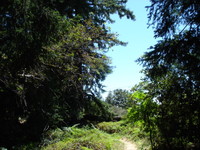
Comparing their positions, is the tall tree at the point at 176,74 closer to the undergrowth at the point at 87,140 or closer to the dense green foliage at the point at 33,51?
the undergrowth at the point at 87,140

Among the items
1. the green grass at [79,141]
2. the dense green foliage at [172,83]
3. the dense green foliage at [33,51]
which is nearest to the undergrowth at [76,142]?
the green grass at [79,141]

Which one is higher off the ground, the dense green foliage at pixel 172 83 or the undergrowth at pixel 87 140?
the dense green foliage at pixel 172 83

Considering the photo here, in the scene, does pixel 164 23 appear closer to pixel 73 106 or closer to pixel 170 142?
pixel 170 142

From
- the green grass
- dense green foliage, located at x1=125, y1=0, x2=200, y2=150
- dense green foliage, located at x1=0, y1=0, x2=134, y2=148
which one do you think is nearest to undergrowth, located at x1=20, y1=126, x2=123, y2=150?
the green grass

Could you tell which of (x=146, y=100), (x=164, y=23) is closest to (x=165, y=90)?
(x=146, y=100)

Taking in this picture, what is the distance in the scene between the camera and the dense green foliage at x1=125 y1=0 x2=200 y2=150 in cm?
415

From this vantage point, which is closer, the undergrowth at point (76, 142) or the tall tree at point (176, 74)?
the tall tree at point (176, 74)

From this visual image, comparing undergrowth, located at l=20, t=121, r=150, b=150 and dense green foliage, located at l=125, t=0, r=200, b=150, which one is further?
undergrowth, located at l=20, t=121, r=150, b=150

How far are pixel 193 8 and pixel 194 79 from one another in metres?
2.45

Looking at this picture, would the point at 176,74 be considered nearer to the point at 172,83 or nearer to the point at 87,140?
the point at 172,83

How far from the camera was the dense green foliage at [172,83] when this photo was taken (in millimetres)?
4152

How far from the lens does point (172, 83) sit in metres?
4.54

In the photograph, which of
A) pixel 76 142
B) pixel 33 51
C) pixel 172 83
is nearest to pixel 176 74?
pixel 172 83

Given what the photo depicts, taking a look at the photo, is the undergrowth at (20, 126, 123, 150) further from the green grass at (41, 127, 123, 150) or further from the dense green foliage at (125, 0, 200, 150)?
the dense green foliage at (125, 0, 200, 150)
